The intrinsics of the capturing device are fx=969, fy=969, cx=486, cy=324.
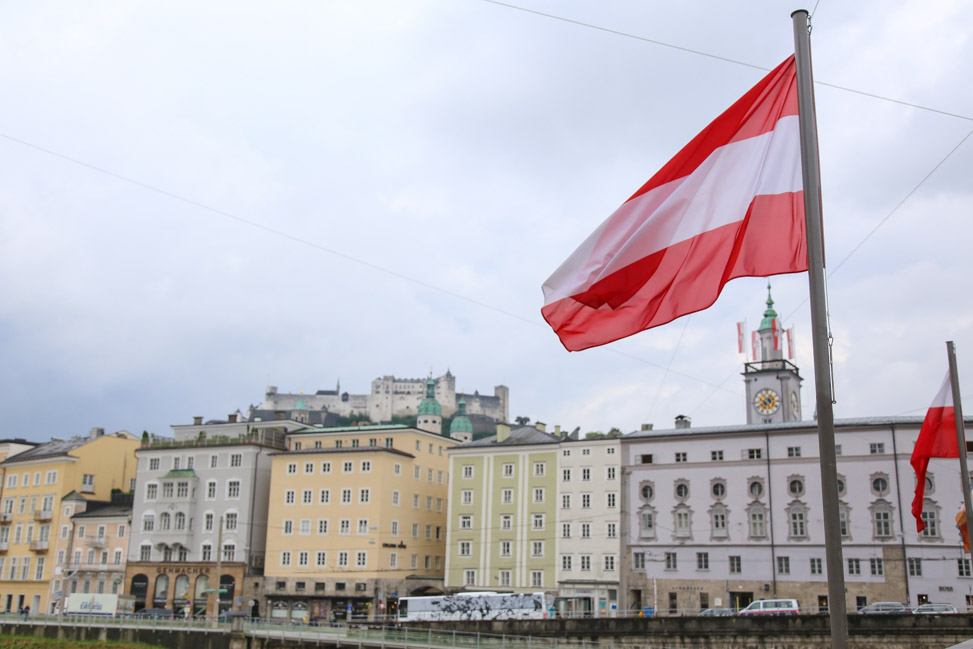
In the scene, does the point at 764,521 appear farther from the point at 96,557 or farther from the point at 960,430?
the point at 96,557

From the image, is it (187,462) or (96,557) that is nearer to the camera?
(187,462)

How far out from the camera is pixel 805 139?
953 centimetres

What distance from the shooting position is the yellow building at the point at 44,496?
90.8 m

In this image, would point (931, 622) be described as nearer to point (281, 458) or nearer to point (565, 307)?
point (565, 307)

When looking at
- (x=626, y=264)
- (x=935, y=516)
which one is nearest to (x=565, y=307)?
(x=626, y=264)

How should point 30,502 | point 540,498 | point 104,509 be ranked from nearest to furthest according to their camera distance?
1. point 540,498
2. point 104,509
3. point 30,502

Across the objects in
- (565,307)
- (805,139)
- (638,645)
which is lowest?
(638,645)

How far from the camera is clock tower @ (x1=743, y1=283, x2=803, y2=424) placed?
10419cm

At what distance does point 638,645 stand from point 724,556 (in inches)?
775

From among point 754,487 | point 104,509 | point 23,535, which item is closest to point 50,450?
point 23,535

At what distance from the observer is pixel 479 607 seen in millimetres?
62812

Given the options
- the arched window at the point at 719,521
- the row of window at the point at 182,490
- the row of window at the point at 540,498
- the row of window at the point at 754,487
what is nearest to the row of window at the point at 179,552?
the row of window at the point at 182,490

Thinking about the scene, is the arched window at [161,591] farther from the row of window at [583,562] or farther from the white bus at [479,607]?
the row of window at [583,562]

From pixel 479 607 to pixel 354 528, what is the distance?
18.1m
